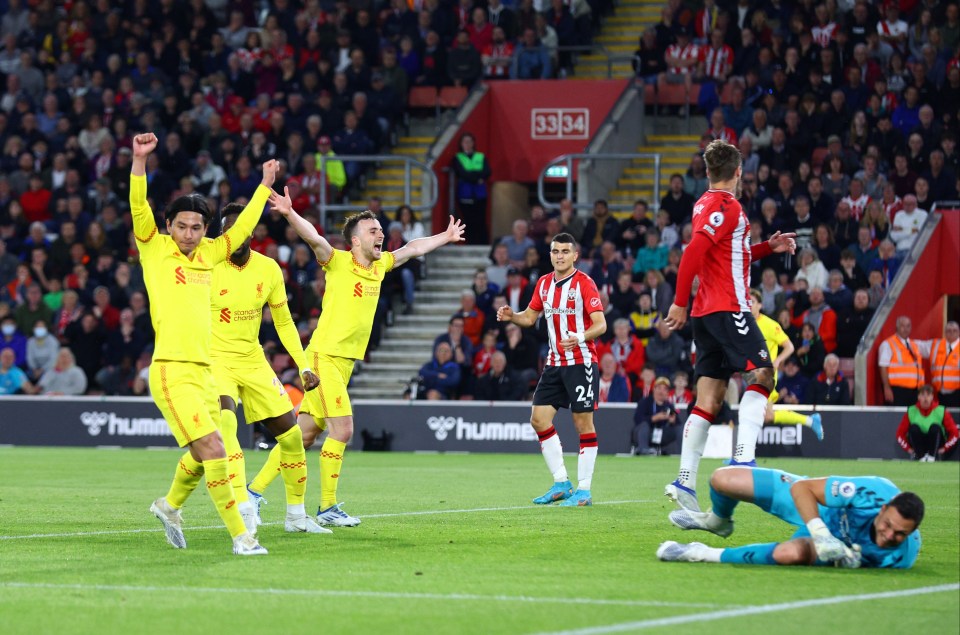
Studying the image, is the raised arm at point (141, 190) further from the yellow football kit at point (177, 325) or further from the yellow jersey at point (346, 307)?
the yellow jersey at point (346, 307)

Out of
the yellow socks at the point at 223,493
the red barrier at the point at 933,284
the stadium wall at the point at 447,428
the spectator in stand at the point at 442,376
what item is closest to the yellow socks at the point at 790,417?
the stadium wall at the point at 447,428

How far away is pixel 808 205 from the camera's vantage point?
24.9 metres

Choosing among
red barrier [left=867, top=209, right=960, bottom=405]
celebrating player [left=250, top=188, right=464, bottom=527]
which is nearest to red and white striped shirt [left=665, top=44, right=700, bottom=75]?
red barrier [left=867, top=209, right=960, bottom=405]

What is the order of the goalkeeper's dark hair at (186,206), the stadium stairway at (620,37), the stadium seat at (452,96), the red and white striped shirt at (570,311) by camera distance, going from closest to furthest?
the goalkeeper's dark hair at (186,206) → the red and white striped shirt at (570,311) → the stadium seat at (452,96) → the stadium stairway at (620,37)

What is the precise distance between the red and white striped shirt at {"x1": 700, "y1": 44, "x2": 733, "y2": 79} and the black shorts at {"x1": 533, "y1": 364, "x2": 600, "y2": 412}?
15902 mm

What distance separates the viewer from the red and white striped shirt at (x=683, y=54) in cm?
2948

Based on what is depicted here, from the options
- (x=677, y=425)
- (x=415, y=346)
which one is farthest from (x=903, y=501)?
(x=415, y=346)

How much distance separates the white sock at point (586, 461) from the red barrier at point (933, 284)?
11.1 meters

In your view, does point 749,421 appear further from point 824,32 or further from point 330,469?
point 824,32

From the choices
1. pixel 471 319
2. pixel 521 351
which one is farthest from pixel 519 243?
pixel 521 351

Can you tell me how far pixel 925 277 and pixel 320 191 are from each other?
1114 cm

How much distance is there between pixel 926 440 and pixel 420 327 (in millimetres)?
9868

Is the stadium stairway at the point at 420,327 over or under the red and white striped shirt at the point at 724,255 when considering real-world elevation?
under

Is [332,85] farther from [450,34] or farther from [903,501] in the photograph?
[903,501]
